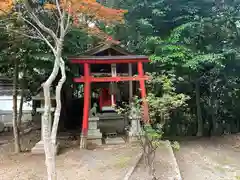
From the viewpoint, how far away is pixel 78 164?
7984 mm

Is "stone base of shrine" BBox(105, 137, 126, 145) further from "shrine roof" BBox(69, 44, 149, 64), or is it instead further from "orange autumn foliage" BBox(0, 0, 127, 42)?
"orange autumn foliage" BBox(0, 0, 127, 42)

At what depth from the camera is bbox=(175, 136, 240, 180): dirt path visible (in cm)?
798

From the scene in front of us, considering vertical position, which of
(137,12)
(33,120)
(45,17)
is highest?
(137,12)

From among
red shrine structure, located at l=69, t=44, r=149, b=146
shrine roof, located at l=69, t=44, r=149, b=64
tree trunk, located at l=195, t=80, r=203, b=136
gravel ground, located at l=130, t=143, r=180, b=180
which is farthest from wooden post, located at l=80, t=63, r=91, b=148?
tree trunk, located at l=195, t=80, r=203, b=136

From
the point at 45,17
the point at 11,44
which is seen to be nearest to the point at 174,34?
the point at 45,17

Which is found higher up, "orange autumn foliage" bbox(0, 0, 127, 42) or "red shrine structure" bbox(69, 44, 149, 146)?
"orange autumn foliage" bbox(0, 0, 127, 42)

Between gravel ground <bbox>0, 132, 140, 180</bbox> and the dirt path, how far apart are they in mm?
1628

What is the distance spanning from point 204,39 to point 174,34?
1614 millimetres

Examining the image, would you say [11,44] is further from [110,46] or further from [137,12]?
[137,12]

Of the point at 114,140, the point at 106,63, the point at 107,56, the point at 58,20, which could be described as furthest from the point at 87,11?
the point at 114,140

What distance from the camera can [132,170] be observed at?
278 inches

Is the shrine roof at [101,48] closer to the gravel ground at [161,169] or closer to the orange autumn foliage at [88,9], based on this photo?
the orange autumn foliage at [88,9]

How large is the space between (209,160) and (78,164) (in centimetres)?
447

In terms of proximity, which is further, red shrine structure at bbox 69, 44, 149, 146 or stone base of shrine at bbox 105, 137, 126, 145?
stone base of shrine at bbox 105, 137, 126, 145
